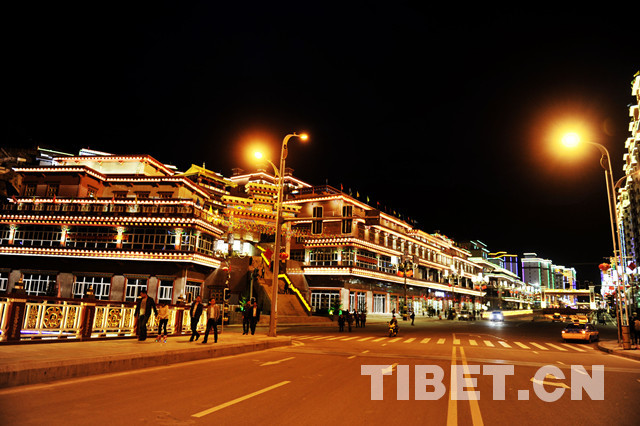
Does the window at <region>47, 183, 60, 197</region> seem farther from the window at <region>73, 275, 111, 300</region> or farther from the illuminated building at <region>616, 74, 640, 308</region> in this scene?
the illuminated building at <region>616, 74, 640, 308</region>

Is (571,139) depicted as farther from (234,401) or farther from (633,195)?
(633,195)

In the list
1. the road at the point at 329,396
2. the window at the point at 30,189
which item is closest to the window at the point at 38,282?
the window at the point at 30,189

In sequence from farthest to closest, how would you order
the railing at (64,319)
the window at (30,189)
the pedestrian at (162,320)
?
the window at (30,189) < the pedestrian at (162,320) < the railing at (64,319)

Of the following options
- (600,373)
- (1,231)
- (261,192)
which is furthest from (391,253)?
(600,373)

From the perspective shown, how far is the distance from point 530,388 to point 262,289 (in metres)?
36.9

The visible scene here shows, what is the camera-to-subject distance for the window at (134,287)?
43.9 meters

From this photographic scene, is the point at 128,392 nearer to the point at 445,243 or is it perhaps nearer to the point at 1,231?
the point at 1,231

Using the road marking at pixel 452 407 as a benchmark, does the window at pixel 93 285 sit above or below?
above

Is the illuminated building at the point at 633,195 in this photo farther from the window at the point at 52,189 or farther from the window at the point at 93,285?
the window at the point at 52,189

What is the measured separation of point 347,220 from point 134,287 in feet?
96.9

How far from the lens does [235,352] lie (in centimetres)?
1622

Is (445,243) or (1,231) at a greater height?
(445,243)

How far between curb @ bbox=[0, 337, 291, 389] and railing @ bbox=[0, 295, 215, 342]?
4069mm

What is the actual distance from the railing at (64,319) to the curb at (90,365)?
4.07 m
